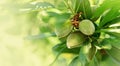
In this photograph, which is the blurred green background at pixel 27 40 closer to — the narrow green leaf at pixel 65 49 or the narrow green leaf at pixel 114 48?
the narrow green leaf at pixel 65 49

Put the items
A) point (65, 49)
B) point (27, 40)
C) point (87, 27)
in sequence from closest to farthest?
1. point (87, 27)
2. point (65, 49)
3. point (27, 40)

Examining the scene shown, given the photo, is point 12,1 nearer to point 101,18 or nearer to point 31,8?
point 31,8

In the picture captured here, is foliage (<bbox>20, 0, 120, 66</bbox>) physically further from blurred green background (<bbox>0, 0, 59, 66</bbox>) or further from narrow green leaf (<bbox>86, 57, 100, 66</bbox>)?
blurred green background (<bbox>0, 0, 59, 66</bbox>)

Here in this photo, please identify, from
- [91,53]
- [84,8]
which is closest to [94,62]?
[91,53]

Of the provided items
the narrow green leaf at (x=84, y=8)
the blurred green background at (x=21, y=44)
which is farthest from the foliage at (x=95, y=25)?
the blurred green background at (x=21, y=44)

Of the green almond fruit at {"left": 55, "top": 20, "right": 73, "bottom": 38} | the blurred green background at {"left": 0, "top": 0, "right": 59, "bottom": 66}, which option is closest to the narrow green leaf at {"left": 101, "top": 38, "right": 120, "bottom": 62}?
the green almond fruit at {"left": 55, "top": 20, "right": 73, "bottom": 38}

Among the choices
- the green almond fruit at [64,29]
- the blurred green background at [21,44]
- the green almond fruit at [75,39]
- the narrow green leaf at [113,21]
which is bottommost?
the blurred green background at [21,44]

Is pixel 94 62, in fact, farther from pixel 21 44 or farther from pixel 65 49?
pixel 21 44
